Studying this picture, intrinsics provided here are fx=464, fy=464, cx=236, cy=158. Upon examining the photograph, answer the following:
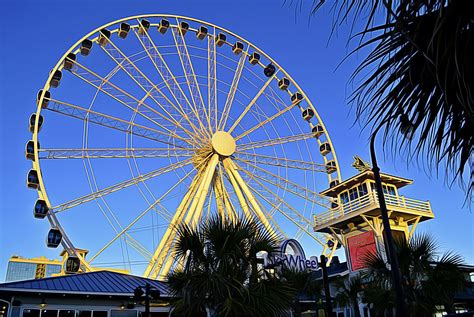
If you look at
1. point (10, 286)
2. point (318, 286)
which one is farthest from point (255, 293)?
point (10, 286)

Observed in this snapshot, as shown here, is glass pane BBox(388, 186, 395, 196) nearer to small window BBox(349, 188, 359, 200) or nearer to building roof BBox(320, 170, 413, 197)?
building roof BBox(320, 170, 413, 197)

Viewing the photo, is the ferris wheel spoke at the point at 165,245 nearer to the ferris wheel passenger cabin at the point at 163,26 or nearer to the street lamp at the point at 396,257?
the ferris wheel passenger cabin at the point at 163,26

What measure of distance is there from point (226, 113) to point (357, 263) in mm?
11416

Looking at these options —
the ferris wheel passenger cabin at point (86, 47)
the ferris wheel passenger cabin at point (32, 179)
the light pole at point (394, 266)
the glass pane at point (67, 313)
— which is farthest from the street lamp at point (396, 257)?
the ferris wheel passenger cabin at point (86, 47)

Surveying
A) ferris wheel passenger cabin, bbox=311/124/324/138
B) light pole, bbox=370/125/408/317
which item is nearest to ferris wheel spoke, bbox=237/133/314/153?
ferris wheel passenger cabin, bbox=311/124/324/138

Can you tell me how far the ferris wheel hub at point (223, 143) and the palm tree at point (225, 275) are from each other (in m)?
14.4

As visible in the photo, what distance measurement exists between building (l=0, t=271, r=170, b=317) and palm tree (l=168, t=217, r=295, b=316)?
21.7 feet

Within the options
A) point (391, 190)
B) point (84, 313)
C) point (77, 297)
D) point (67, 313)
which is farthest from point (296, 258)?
point (391, 190)

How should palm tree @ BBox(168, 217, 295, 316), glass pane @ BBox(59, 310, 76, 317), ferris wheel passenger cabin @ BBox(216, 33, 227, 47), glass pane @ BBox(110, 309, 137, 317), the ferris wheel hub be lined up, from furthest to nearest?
ferris wheel passenger cabin @ BBox(216, 33, 227, 47)
the ferris wheel hub
glass pane @ BBox(110, 309, 137, 317)
glass pane @ BBox(59, 310, 76, 317)
palm tree @ BBox(168, 217, 295, 316)

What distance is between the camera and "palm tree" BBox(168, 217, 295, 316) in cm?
982

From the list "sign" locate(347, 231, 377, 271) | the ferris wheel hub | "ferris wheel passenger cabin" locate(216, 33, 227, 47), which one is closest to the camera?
"sign" locate(347, 231, 377, 271)

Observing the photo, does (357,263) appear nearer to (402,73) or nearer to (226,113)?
(226,113)

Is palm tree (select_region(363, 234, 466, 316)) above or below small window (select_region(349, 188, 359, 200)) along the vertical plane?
below

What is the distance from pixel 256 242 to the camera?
36.3ft
